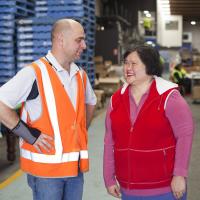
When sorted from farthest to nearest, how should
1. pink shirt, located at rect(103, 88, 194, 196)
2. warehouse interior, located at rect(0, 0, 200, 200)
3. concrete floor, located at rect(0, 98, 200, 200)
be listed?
1. warehouse interior, located at rect(0, 0, 200, 200)
2. concrete floor, located at rect(0, 98, 200, 200)
3. pink shirt, located at rect(103, 88, 194, 196)

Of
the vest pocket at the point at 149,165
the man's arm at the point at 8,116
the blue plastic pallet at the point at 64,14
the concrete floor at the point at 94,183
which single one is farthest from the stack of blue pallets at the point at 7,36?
the vest pocket at the point at 149,165

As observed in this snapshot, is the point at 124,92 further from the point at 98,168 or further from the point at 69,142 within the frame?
the point at 98,168

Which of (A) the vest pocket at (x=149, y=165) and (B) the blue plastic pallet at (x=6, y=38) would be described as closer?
(A) the vest pocket at (x=149, y=165)

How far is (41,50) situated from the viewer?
8500 millimetres

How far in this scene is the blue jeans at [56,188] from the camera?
8.25ft

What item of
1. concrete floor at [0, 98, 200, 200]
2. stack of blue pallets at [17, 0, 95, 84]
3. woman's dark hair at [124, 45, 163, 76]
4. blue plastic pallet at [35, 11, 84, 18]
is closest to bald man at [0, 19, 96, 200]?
woman's dark hair at [124, 45, 163, 76]

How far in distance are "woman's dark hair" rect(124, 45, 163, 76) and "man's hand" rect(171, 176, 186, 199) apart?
604mm

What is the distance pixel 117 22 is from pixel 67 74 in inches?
754

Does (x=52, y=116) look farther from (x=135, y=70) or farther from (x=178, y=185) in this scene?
(x=178, y=185)

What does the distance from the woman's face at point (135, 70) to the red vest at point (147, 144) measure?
82 mm

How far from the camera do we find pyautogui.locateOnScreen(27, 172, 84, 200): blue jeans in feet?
8.25

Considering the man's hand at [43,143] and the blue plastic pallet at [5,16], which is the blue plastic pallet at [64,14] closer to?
the blue plastic pallet at [5,16]

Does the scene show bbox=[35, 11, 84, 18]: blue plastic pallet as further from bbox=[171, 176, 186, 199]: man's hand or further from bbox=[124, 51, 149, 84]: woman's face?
bbox=[171, 176, 186, 199]: man's hand

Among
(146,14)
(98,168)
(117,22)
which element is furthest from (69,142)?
(146,14)
